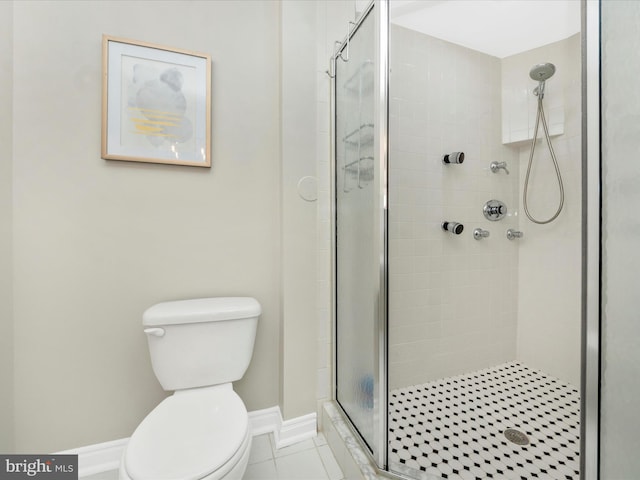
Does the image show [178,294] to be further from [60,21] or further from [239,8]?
[239,8]

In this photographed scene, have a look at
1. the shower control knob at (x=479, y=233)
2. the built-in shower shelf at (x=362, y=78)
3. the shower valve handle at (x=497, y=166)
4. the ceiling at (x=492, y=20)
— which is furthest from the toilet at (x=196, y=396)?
the ceiling at (x=492, y=20)

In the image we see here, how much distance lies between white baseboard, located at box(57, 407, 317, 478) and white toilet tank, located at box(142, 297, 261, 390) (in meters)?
0.37

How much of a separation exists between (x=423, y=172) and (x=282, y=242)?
37.0 inches

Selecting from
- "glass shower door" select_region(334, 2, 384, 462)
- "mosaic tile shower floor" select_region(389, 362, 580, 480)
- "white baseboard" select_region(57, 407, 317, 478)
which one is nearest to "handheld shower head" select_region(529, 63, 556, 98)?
"glass shower door" select_region(334, 2, 384, 462)

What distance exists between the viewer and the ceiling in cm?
154

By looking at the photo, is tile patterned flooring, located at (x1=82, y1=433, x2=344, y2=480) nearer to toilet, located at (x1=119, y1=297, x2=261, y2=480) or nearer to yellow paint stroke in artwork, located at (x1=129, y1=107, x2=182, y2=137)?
toilet, located at (x1=119, y1=297, x2=261, y2=480)

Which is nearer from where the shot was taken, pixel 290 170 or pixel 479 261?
pixel 290 170

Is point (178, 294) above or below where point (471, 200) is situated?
below

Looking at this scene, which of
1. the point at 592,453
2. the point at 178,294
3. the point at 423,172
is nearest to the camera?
the point at 592,453

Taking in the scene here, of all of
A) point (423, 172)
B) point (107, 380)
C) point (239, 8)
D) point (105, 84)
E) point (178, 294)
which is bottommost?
point (107, 380)

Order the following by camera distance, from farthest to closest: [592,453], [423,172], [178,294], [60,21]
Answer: [423,172]
[178,294]
[60,21]
[592,453]

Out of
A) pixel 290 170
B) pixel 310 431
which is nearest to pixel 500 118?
pixel 290 170

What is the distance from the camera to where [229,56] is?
1363 mm

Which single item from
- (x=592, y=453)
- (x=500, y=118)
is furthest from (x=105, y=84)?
(x=500, y=118)
